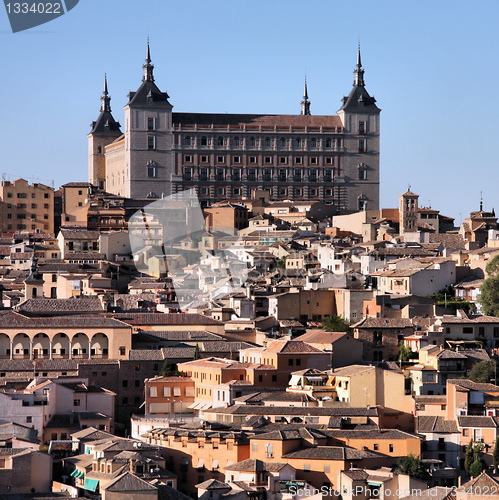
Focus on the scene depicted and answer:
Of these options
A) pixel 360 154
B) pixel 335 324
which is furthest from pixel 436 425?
pixel 360 154

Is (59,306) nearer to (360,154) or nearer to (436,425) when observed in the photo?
(436,425)

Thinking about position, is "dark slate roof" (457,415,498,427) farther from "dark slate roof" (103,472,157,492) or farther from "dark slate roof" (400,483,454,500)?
"dark slate roof" (103,472,157,492)

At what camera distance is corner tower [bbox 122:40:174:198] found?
88.4 meters

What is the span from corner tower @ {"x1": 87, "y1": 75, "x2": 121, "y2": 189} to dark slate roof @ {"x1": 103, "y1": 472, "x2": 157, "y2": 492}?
6486 centimetres

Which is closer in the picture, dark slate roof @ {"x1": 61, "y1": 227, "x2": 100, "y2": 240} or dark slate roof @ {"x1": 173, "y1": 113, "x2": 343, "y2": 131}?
dark slate roof @ {"x1": 61, "y1": 227, "x2": 100, "y2": 240}

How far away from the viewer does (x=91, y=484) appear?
117 ft

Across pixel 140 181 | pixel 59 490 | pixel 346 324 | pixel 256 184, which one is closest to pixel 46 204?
pixel 140 181

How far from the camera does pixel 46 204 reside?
87312mm

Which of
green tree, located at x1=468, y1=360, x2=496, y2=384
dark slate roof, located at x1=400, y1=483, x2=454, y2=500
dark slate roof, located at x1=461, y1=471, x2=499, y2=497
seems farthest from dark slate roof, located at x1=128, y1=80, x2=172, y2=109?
dark slate roof, located at x1=461, y1=471, x2=499, y2=497

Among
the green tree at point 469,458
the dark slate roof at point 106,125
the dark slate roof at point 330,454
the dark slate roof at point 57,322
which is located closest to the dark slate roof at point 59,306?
the dark slate roof at point 57,322

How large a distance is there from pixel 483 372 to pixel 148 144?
47.3 meters

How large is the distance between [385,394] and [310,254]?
2495 centimetres

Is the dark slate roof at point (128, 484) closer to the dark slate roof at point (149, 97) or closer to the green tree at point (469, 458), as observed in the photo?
the green tree at point (469, 458)

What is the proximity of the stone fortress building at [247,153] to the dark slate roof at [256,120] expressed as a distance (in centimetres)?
6
